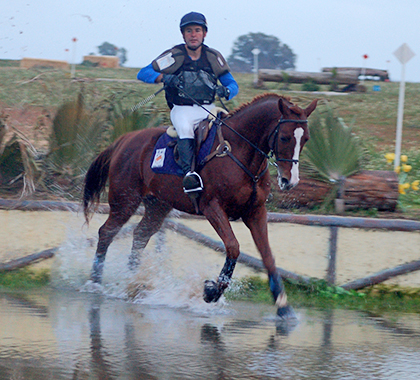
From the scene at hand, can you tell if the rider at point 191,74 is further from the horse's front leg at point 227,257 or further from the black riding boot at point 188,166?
the horse's front leg at point 227,257

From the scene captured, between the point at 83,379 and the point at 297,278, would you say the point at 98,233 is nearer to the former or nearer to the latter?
the point at 297,278

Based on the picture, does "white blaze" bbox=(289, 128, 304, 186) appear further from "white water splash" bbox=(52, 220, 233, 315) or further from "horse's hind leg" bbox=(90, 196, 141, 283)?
"horse's hind leg" bbox=(90, 196, 141, 283)

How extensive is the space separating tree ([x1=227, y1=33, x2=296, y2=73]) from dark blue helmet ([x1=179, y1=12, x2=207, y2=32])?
178 feet

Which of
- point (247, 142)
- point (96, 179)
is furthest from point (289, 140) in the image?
point (96, 179)

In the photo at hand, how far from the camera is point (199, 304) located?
728 centimetres

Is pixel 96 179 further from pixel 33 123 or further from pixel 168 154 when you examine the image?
pixel 33 123

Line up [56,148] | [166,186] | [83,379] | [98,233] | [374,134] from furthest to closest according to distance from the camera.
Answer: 1. [374,134]
2. [56,148]
3. [98,233]
4. [166,186]
5. [83,379]

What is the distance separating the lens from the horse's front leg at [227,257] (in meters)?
6.69

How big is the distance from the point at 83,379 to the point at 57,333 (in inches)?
54.6

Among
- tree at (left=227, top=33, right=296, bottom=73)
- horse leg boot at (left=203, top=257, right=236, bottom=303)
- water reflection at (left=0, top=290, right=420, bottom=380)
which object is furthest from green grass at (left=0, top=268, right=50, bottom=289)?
tree at (left=227, top=33, right=296, bottom=73)

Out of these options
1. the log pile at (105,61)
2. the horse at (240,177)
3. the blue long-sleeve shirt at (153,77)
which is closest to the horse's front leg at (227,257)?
the horse at (240,177)

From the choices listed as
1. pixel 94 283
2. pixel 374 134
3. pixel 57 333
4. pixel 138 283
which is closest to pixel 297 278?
pixel 138 283

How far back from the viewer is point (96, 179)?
29.4ft

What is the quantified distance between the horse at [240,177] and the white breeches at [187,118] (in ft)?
0.97
